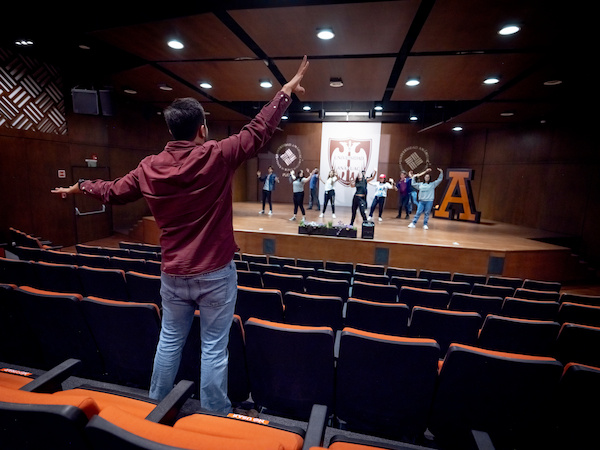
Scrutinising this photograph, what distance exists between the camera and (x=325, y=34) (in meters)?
4.38

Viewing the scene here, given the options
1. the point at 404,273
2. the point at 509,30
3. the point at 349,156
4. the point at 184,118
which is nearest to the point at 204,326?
the point at 184,118

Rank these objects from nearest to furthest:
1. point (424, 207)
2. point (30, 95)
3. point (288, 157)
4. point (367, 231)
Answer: point (367, 231) → point (30, 95) → point (424, 207) → point (288, 157)

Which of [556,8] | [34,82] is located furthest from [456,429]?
[34,82]

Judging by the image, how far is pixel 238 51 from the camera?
5.15 meters

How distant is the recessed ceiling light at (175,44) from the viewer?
15.6 feet

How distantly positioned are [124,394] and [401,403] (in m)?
1.30

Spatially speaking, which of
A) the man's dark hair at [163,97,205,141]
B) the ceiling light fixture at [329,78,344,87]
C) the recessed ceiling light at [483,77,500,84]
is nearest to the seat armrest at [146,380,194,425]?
the man's dark hair at [163,97,205,141]

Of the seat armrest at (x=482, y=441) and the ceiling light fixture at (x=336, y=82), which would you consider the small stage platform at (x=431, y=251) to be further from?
the seat armrest at (x=482, y=441)

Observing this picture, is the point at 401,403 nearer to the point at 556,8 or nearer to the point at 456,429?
→ the point at 456,429

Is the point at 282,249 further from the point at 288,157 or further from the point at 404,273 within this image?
the point at 288,157

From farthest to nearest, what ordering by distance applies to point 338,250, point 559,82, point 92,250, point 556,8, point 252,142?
point 338,250 < point 559,82 < point 92,250 < point 556,8 < point 252,142

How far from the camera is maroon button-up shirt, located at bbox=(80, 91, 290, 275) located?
1.36m

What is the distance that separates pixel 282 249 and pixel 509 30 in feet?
17.8

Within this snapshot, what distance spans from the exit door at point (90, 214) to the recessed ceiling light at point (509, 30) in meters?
9.73
